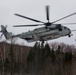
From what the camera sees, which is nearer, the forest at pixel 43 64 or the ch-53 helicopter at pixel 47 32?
the ch-53 helicopter at pixel 47 32

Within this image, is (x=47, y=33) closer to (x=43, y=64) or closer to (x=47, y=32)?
(x=47, y=32)

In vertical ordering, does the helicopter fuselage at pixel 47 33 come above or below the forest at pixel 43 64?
above

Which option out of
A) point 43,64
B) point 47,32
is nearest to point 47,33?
point 47,32

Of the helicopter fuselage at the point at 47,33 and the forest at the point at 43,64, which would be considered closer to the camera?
the helicopter fuselage at the point at 47,33

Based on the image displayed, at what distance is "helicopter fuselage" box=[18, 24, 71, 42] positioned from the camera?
1371 inches

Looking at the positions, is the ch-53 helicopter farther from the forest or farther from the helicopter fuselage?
the forest

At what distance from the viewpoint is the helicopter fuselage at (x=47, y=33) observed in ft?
114

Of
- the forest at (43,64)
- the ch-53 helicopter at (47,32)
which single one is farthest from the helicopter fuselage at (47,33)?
the forest at (43,64)

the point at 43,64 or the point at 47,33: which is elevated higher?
the point at 47,33

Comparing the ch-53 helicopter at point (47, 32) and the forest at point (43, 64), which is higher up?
the ch-53 helicopter at point (47, 32)

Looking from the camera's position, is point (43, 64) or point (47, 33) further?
point (43, 64)

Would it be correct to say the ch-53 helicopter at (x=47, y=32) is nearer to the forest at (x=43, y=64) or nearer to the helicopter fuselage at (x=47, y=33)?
the helicopter fuselage at (x=47, y=33)

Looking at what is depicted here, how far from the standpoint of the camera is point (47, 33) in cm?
3525

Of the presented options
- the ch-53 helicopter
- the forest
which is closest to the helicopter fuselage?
the ch-53 helicopter
